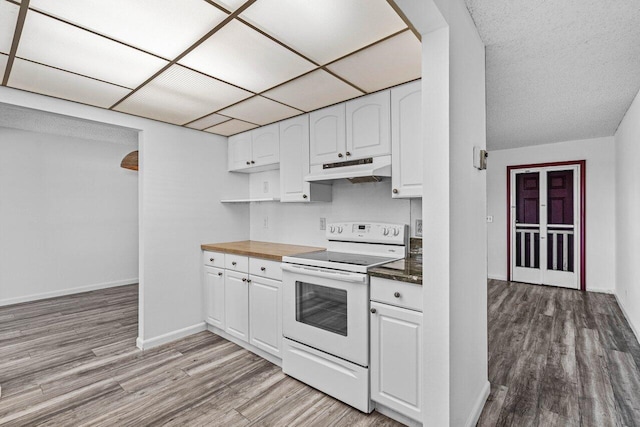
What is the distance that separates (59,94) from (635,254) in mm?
5389

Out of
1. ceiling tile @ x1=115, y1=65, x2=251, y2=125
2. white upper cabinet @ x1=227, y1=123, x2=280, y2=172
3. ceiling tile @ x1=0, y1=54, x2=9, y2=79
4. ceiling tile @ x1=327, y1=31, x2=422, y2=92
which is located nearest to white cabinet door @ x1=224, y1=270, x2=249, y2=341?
white upper cabinet @ x1=227, y1=123, x2=280, y2=172

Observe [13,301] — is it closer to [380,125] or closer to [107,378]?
[107,378]

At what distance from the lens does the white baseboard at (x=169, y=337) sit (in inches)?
120

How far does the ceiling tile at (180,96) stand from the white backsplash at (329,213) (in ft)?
4.00

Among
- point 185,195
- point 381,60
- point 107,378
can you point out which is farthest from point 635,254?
point 107,378

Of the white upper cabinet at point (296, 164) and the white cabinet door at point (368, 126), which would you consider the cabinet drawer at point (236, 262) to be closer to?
the white upper cabinet at point (296, 164)

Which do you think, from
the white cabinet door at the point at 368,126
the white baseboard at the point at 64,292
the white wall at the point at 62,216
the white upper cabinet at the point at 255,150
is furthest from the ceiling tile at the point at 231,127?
the white baseboard at the point at 64,292

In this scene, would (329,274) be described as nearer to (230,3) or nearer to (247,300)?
(247,300)

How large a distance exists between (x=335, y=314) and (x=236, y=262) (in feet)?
4.13

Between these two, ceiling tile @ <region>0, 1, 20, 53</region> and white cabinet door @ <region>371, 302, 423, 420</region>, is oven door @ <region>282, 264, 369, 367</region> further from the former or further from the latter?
ceiling tile @ <region>0, 1, 20, 53</region>

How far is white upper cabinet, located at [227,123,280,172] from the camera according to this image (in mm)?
3217

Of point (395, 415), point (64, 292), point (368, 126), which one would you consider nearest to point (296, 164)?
point (368, 126)

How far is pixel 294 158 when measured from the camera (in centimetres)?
299

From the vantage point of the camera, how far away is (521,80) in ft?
8.89
